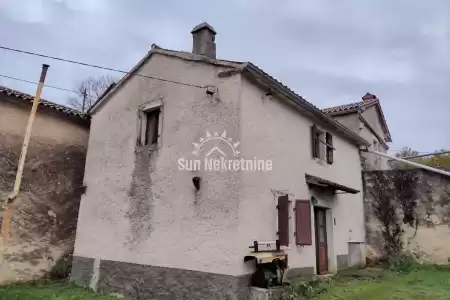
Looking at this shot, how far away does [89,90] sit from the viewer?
2878cm

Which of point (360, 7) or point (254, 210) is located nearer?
point (254, 210)

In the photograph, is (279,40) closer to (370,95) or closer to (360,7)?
(360,7)

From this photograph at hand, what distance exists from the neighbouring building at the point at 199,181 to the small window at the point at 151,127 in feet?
0.11

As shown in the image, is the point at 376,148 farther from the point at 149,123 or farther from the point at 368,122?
the point at 149,123

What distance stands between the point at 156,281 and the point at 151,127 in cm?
416

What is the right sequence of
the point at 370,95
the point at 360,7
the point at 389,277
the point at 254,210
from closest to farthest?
the point at 254,210 < the point at 360,7 < the point at 389,277 < the point at 370,95

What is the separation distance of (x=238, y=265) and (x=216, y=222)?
1.02 metres

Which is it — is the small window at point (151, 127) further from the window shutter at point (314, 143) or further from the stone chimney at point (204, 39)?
the window shutter at point (314, 143)

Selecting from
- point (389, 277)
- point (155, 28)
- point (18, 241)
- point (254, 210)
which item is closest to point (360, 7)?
point (155, 28)

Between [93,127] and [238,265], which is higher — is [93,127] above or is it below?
above

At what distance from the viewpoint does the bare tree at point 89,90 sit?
27266 millimetres

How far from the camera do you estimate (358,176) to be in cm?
1416

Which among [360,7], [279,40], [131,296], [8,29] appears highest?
[279,40]

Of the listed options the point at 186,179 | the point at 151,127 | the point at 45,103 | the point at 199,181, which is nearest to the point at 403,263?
the point at 199,181
